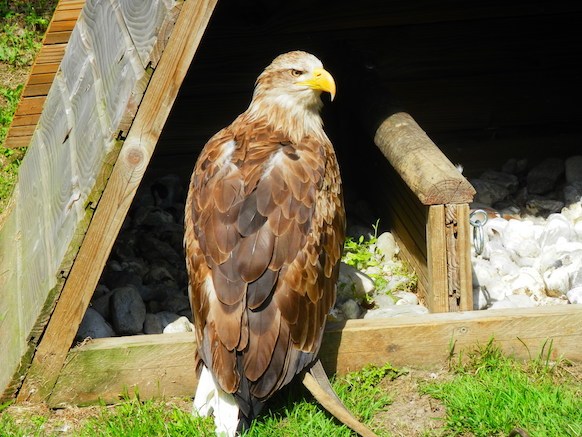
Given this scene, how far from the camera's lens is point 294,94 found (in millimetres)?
4289

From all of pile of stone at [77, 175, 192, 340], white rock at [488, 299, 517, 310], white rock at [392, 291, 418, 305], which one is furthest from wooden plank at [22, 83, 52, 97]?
white rock at [488, 299, 517, 310]

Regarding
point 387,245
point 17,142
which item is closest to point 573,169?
point 387,245

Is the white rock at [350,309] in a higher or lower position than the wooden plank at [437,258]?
lower

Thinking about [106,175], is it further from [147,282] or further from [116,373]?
[147,282]

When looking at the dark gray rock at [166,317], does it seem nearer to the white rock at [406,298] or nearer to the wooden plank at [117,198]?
the wooden plank at [117,198]

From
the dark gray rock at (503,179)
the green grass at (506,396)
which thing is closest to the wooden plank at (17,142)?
the dark gray rock at (503,179)

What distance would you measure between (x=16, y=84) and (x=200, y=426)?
13.5 feet

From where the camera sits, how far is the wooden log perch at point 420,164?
12.6ft

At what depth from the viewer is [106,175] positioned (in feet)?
11.5

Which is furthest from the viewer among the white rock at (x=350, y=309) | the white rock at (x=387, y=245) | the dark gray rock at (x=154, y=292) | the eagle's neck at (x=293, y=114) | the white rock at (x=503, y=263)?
the white rock at (x=387, y=245)

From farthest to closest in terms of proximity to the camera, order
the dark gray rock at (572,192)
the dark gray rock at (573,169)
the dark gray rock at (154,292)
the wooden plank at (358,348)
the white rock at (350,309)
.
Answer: the dark gray rock at (573,169) < the dark gray rock at (572,192) < the dark gray rock at (154,292) < the white rock at (350,309) < the wooden plank at (358,348)

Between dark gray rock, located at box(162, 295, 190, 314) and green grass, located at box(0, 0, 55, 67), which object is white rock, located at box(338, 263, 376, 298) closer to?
dark gray rock, located at box(162, 295, 190, 314)

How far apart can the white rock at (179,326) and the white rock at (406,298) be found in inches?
45.0

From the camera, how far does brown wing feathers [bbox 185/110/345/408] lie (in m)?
3.46
